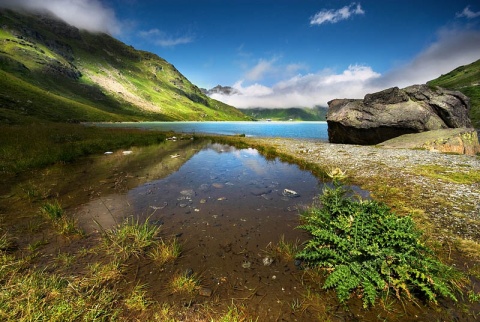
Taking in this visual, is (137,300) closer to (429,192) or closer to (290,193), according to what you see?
(290,193)

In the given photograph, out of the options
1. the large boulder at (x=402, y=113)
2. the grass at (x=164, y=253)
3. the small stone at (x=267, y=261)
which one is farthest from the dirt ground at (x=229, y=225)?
the large boulder at (x=402, y=113)

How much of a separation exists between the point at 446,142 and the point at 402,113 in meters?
9.47

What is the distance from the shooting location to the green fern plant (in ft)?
13.2

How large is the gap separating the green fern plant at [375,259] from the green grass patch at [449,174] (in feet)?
35.0

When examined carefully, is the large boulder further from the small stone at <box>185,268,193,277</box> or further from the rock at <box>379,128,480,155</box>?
the small stone at <box>185,268,193,277</box>

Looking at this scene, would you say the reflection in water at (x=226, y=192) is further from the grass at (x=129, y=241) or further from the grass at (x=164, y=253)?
the grass at (x=164, y=253)

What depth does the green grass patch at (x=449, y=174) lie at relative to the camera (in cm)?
1190

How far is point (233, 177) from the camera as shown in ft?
47.9

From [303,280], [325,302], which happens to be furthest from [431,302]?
[303,280]

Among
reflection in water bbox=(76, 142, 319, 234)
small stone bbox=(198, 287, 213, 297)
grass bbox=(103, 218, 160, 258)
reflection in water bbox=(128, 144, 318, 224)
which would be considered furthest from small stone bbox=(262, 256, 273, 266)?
grass bbox=(103, 218, 160, 258)

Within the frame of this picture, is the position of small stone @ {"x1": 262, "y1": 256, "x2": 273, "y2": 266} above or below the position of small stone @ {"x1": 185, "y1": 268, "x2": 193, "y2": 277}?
above

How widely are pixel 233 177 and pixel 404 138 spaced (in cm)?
2821

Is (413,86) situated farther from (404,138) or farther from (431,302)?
(431,302)

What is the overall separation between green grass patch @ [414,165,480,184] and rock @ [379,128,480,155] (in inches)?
459
